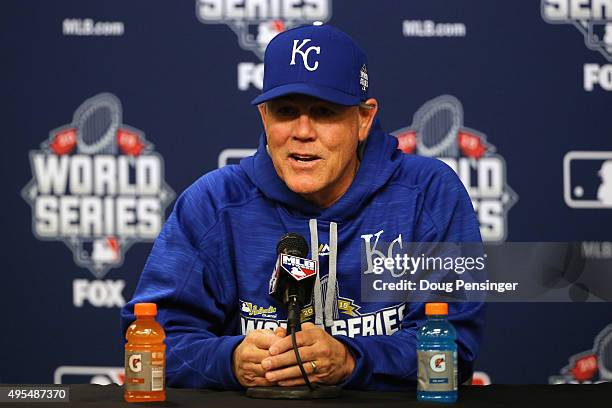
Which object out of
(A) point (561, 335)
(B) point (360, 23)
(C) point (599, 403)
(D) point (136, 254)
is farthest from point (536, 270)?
(C) point (599, 403)

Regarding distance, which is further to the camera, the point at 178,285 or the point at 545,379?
the point at 545,379

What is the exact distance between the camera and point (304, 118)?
234 cm

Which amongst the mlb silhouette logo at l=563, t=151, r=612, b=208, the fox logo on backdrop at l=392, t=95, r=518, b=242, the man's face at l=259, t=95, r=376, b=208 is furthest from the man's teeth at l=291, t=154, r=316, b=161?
the mlb silhouette logo at l=563, t=151, r=612, b=208

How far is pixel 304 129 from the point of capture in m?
2.34

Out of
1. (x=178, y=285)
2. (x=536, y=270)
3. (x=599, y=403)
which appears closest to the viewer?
(x=599, y=403)

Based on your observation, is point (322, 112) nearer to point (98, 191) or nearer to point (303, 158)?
point (303, 158)

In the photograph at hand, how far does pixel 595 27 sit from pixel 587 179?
482 mm

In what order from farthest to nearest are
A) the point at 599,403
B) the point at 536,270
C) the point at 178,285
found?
the point at 536,270
the point at 178,285
the point at 599,403

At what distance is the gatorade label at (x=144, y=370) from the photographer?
190cm

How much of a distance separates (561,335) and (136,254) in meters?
1.39

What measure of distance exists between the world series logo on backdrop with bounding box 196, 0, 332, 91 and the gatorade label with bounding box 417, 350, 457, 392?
1841mm

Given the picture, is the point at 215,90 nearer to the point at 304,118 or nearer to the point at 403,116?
the point at 403,116

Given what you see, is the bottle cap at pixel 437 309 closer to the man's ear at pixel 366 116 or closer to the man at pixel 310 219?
the man at pixel 310 219

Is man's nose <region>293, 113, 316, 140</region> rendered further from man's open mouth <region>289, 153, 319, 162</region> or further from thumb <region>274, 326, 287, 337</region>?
thumb <region>274, 326, 287, 337</region>
